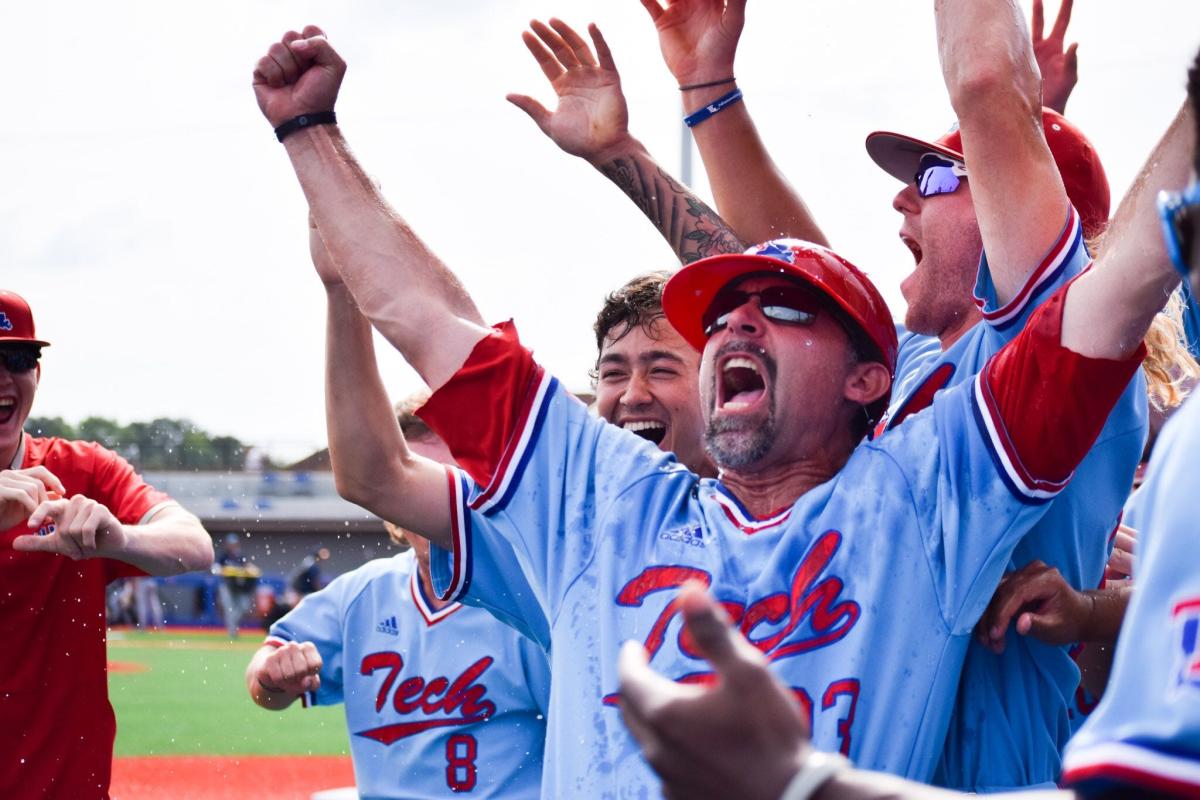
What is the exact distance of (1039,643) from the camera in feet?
8.73

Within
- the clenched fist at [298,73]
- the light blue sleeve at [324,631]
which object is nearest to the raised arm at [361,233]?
the clenched fist at [298,73]

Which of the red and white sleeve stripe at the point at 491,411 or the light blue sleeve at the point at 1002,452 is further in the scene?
the red and white sleeve stripe at the point at 491,411

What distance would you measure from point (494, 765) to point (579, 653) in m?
1.52

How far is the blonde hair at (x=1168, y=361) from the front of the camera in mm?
3088

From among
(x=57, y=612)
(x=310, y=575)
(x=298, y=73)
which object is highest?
(x=298, y=73)

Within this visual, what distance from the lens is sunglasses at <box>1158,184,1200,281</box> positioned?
115 centimetres

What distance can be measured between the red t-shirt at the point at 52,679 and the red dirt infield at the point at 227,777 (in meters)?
6.41

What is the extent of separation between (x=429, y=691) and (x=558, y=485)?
5.14 feet

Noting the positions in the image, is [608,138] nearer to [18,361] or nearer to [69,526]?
[69,526]

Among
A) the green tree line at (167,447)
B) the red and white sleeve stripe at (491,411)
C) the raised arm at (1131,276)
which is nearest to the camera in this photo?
the raised arm at (1131,276)

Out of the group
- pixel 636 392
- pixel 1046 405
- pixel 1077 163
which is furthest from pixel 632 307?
pixel 1046 405

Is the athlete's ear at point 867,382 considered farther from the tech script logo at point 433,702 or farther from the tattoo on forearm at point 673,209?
the tech script logo at point 433,702

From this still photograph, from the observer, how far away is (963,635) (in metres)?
2.45

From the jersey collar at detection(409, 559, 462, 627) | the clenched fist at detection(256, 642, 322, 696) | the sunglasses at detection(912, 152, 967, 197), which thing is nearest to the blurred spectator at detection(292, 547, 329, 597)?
the jersey collar at detection(409, 559, 462, 627)
